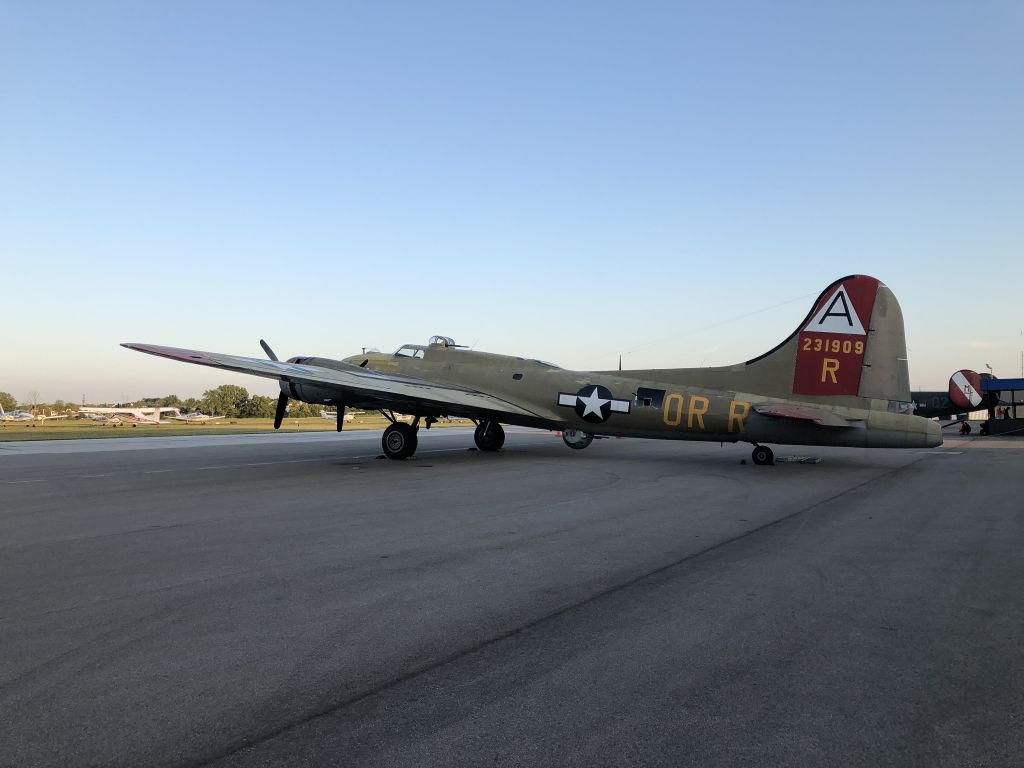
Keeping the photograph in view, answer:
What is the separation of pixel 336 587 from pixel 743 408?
43.8ft

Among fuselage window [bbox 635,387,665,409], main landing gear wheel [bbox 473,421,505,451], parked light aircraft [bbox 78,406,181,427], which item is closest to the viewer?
fuselage window [bbox 635,387,665,409]

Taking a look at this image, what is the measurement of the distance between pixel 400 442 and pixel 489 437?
14.6 feet

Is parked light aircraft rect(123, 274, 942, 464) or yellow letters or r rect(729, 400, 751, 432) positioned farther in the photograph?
yellow letters or r rect(729, 400, 751, 432)

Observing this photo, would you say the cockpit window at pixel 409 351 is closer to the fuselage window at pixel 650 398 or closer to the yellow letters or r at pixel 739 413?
the fuselage window at pixel 650 398

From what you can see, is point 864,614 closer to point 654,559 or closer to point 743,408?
point 654,559

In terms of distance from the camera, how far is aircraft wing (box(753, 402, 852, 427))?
1573cm

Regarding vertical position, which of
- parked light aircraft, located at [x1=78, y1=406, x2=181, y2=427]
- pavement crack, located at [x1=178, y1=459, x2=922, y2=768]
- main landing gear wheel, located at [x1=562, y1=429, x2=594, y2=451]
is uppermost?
main landing gear wheel, located at [x1=562, y1=429, x2=594, y2=451]

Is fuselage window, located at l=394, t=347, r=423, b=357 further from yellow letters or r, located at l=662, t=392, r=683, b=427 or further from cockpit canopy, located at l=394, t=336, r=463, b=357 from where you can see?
yellow letters or r, located at l=662, t=392, r=683, b=427

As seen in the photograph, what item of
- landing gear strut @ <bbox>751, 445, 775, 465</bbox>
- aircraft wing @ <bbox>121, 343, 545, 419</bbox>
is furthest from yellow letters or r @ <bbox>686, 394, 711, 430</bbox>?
aircraft wing @ <bbox>121, 343, 545, 419</bbox>

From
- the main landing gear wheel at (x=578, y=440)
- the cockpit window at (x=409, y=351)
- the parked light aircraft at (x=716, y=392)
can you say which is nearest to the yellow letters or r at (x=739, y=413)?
the parked light aircraft at (x=716, y=392)

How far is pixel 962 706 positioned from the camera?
366cm

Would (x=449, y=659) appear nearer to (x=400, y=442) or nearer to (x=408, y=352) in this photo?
(x=400, y=442)

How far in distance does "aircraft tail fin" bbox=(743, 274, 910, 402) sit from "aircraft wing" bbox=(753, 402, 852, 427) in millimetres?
720

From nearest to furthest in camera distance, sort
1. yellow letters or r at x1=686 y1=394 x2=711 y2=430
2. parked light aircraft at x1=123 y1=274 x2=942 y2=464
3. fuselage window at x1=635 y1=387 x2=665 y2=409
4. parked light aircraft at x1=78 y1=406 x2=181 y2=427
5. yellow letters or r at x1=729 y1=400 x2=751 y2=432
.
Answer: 1. parked light aircraft at x1=123 y1=274 x2=942 y2=464
2. yellow letters or r at x1=729 y1=400 x2=751 y2=432
3. yellow letters or r at x1=686 y1=394 x2=711 y2=430
4. fuselage window at x1=635 y1=387 x2=665 y2=409
5. parked light aircraft at x1=78 y1=406 x2=181 y2=427
